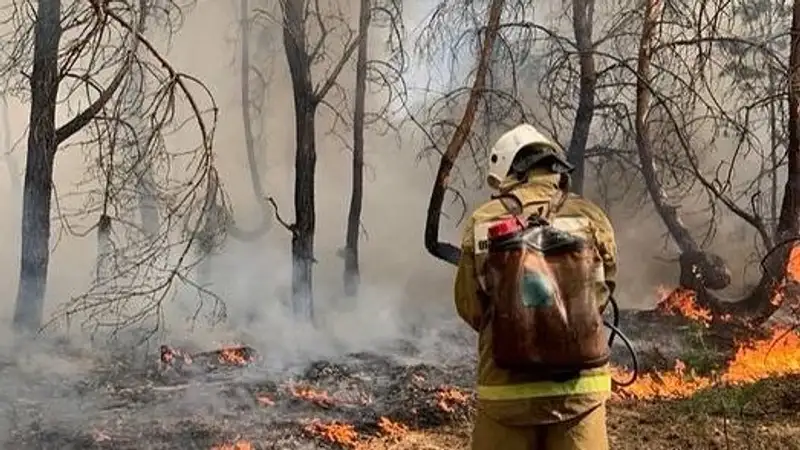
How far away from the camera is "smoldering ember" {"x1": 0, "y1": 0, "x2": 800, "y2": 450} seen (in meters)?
4.46

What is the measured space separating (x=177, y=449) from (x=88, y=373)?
3687 millimetres

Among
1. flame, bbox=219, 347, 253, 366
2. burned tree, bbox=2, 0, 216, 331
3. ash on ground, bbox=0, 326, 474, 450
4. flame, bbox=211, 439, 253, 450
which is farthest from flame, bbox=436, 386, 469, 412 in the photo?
flame, bbox=219, 347, 253, 366

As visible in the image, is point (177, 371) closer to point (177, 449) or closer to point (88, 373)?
point (88, 373)

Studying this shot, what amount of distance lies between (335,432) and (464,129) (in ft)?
11.3

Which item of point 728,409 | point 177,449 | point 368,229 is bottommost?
point 177,449

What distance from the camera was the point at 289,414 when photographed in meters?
8.44

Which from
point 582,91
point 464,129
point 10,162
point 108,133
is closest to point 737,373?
point 464,129

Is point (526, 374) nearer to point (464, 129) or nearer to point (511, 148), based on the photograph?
point (511, 148)

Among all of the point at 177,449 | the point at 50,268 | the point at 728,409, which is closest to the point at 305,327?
the point at 50,268

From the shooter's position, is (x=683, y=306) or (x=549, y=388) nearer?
(x=549, y=388)

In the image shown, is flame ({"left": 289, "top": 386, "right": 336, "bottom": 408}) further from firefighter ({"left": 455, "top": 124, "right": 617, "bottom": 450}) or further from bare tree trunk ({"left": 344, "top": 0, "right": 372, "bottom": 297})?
bare tree trunk ({"left": 344, "top": 0, "right": 372, "bottom": 297})

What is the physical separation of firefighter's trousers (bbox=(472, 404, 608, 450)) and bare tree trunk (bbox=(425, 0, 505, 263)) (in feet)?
16.6

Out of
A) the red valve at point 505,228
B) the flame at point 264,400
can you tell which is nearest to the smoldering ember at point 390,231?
the red valve at point 505,228

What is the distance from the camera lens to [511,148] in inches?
160
